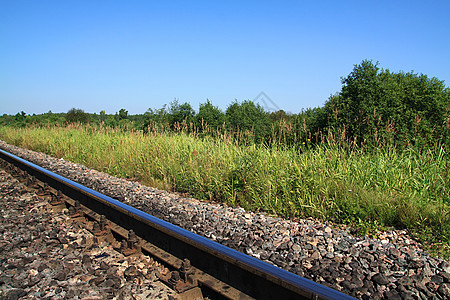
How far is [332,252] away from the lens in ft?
10.9

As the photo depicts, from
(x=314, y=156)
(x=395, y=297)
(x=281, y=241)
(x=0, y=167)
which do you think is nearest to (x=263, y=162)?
(x=314, y=156)

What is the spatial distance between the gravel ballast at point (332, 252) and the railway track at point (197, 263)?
2.24 ft

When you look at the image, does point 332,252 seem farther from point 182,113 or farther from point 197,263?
point 182,113

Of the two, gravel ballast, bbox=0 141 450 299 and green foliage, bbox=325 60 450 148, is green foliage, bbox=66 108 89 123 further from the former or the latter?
gravel ballast, bbox=0 141 450 299

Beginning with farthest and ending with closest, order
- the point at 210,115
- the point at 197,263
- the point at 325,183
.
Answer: the point at 210,115 < the point at 325,183 < the point at 197,263

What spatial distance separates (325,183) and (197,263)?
2937mm

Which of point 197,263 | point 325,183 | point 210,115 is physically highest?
point 210,115

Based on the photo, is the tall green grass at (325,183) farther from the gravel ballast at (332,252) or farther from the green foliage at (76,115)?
the green foliage at (76,115)

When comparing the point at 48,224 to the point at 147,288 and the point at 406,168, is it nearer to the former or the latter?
the point at 147,288

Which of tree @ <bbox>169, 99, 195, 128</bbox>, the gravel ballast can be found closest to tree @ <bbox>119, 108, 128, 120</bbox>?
tree @ <bbox>169, 99, 195, 128</bbox>

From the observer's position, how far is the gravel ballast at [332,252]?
8.86ft

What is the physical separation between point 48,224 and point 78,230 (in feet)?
1.72

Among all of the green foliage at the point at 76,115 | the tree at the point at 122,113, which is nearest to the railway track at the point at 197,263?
the tree at the point at 122,113

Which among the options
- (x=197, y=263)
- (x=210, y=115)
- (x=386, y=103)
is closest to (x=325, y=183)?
(x=197, y=263)
